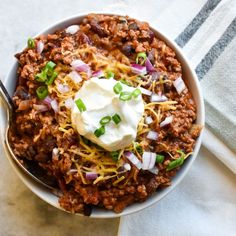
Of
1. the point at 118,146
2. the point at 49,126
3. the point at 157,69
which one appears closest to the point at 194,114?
the point at 157,69

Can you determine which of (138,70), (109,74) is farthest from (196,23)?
(109,74)

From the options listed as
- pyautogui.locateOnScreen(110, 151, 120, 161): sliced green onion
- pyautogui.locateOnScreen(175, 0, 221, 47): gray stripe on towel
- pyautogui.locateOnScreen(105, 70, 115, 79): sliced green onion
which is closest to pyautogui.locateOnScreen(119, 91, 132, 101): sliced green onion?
pyautogui.locateOnScreen(105, 70, 115, 79): sliced green onion

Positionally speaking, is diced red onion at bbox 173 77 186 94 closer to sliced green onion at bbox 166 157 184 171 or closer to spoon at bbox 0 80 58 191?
sliced green onion at bbox 166 157 184 171

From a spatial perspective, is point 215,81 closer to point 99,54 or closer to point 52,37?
point 99,54

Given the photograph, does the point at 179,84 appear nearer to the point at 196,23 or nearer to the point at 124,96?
the point at 124,96

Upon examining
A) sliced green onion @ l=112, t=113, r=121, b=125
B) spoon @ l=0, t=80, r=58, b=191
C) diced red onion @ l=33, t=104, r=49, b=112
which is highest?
sliced green onion @ l=112, t=113, r=121, b=125
